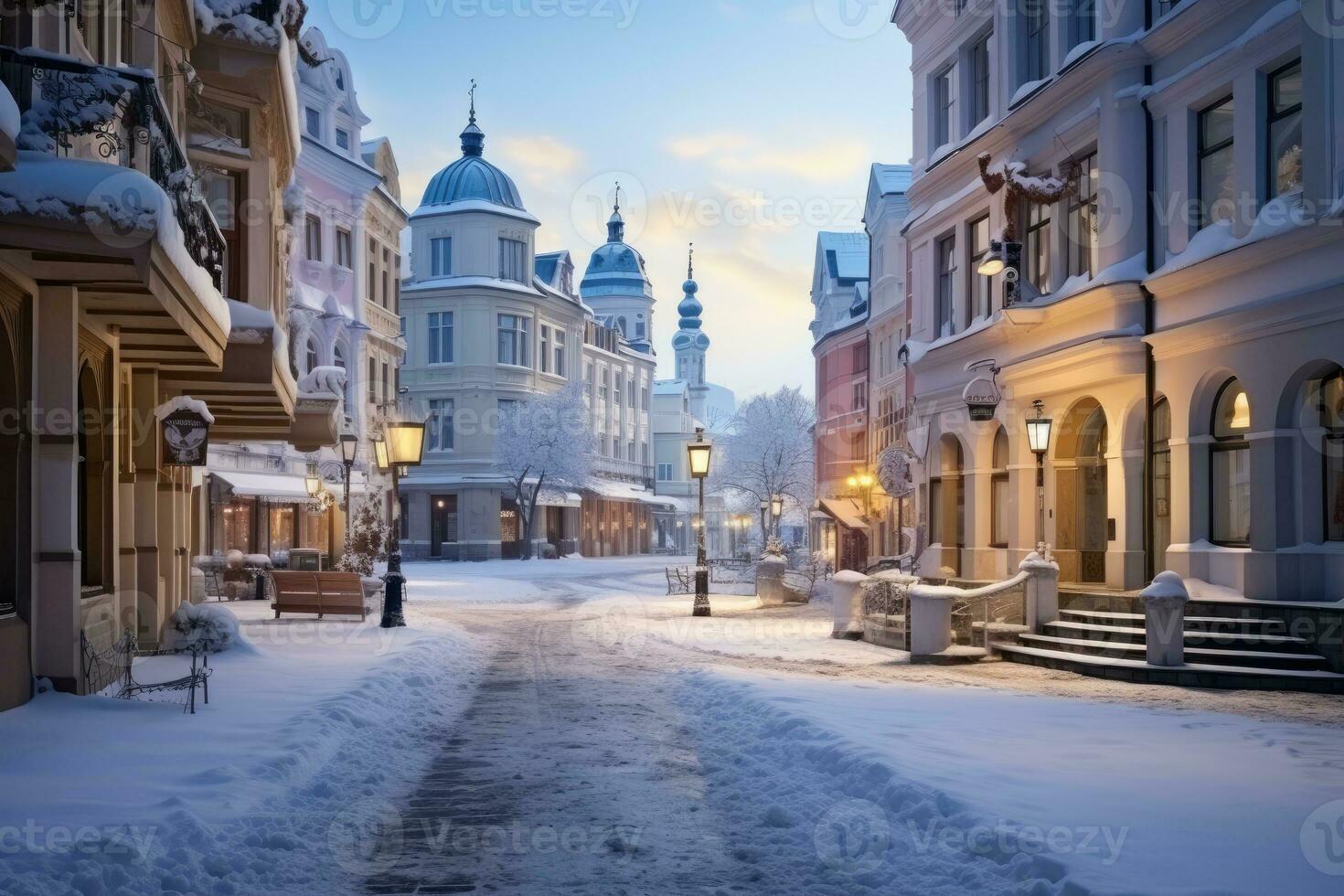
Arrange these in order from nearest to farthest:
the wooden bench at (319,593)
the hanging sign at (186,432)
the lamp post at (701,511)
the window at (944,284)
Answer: the hanging sign at (186,432) → the wooden bench at (319,593) → the window at (944,284) → the lamp post at (701,511)

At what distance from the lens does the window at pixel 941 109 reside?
25984 mm

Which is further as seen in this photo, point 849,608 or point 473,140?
point 473,140

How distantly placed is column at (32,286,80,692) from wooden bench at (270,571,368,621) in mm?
12071

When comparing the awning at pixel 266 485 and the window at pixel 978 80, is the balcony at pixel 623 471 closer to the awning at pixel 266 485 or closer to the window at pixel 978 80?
the awning at pixel 266 485

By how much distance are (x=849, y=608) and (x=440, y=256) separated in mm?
47798

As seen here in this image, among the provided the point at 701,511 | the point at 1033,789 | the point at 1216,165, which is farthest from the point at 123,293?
the point at 701,511

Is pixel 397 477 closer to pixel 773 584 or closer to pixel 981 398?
pixel 981 398

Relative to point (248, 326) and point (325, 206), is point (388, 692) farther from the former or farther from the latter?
point (325, 206)

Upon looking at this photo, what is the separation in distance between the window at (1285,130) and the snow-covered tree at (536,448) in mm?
48966

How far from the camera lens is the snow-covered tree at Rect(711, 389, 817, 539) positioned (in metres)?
71.6

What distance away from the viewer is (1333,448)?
15289 mm

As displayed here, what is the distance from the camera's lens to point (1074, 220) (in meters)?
20.7

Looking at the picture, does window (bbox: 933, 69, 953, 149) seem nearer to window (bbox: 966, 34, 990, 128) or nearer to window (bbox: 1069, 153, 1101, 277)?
window (bbox: 966, 34, 990, 128)

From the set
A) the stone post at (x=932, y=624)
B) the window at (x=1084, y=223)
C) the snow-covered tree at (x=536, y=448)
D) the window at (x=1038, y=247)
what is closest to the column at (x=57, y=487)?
the stone post at (x=932, y=624)
